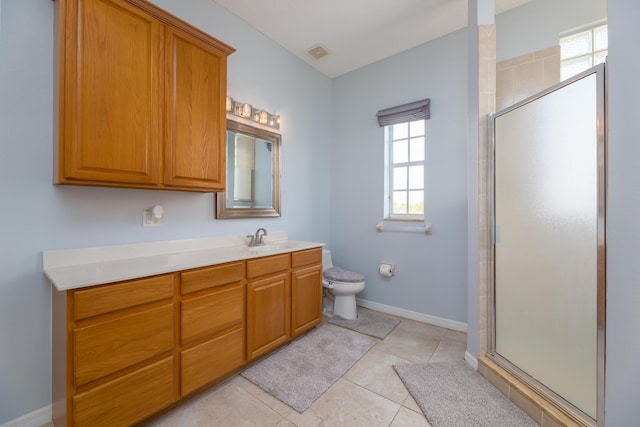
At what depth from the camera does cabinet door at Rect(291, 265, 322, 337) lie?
7.13 ft

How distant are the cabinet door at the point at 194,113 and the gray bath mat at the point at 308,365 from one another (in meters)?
1.39

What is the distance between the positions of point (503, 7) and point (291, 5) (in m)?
1.87

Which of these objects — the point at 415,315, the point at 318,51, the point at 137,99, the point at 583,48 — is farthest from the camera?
the point at 318,51

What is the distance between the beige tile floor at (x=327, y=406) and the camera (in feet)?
4.53

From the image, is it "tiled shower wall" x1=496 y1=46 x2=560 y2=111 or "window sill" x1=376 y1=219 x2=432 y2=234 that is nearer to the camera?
"tiled shower wall" x1=496 y1=46 x2=560 y2=111

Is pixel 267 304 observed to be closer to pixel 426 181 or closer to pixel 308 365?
pixel 308 365

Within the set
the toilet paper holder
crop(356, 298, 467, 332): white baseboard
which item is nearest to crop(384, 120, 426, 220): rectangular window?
the toilet paper holder

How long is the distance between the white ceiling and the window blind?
2.14 ft

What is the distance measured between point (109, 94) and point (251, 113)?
1209 mm

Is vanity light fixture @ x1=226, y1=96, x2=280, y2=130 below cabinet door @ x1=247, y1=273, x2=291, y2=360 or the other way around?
the other way around

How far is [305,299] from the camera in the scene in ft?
7.50

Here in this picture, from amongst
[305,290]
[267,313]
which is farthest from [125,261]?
[305,290]

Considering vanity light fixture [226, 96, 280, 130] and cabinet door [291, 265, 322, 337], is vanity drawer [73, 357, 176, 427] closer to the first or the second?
cabinet door [291, 265, 322, 337]

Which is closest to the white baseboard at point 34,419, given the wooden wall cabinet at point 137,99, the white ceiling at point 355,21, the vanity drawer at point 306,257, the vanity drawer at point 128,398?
the vanity drawer at point 128,398
